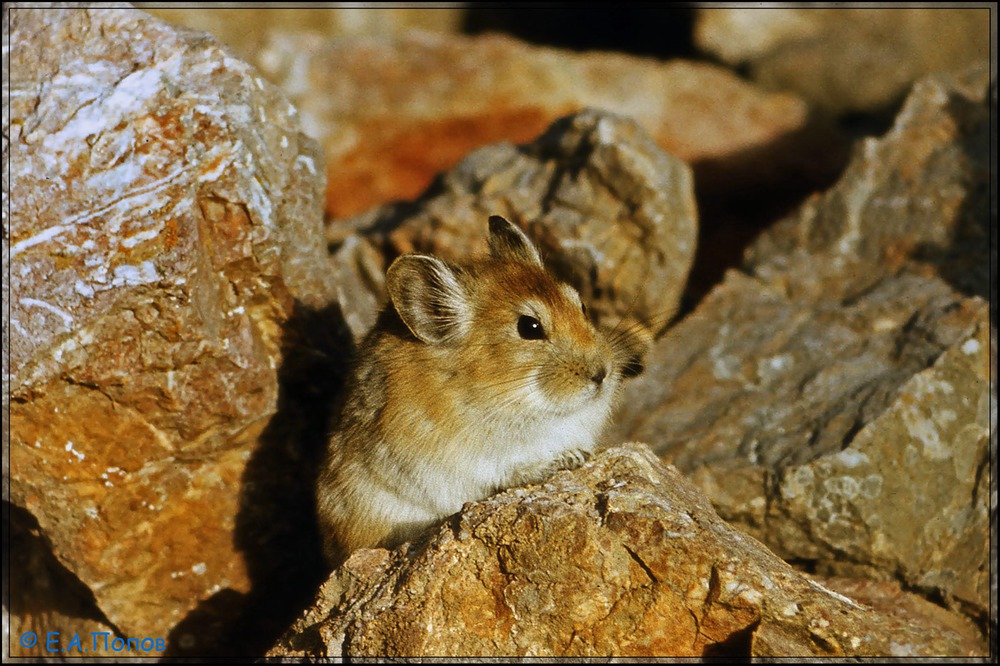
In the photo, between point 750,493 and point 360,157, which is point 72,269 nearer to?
point 750,493

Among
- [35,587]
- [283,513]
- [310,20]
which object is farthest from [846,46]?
[35,587]

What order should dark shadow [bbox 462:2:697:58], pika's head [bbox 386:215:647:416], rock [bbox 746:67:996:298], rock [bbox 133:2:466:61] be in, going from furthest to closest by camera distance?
dark shadow [bbox 462:2:697:58]
rock [bbox 133:2:466:61]
rock [bbox 746:67:996:298]
pika's head [bbox 386:215:647:416]

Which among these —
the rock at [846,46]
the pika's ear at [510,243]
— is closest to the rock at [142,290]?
the pika's ear at [510,243]

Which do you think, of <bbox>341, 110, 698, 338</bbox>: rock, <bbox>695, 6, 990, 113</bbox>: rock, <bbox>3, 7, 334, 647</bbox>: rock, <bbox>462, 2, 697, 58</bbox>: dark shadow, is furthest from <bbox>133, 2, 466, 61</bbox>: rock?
<bbox>3, 7, 334, 647</bbox>: rock

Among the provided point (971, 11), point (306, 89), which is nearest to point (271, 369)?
point (306, 89)

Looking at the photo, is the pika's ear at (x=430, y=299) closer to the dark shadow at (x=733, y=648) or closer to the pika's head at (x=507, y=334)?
the pika's head at (x=507, y=334)

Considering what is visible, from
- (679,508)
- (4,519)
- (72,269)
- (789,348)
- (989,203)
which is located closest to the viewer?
(679,508)

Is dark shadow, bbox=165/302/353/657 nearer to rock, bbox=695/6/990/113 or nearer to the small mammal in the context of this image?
the small mammal
